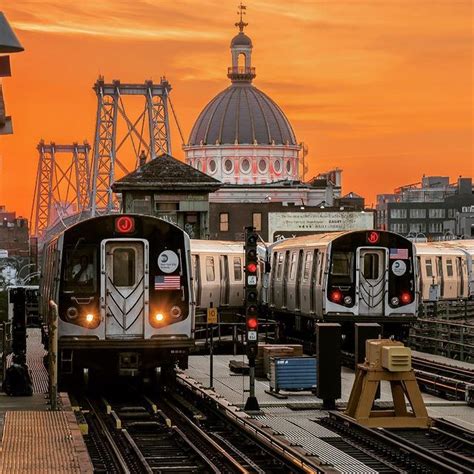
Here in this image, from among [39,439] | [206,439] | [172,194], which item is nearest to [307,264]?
[206,439]

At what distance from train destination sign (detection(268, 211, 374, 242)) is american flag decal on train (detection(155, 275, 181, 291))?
102 m

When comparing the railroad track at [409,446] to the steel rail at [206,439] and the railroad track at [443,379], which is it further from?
the railroad track at [443,379]

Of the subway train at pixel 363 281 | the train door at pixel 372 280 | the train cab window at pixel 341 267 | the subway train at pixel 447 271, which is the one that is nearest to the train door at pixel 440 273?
the subway train at pixel 447 271

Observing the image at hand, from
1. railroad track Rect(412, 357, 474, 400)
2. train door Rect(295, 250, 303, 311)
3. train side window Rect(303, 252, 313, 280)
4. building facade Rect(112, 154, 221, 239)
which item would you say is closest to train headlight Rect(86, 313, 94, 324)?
railroad track Rect(412, 357, 474, 400)

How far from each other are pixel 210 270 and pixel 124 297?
832 inches

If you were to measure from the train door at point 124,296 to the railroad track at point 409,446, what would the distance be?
15.0ft

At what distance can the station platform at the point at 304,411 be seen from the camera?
70.6ft

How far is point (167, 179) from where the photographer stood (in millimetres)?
79375

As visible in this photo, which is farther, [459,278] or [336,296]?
[459,278]

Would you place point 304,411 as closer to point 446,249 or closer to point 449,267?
point 449,267

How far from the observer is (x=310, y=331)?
1555 inches

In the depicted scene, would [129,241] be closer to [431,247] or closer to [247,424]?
[247,424]

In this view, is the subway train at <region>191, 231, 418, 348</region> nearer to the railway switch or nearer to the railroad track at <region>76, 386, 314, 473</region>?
the railroad track at <region>76, 386, 314, 473</region>

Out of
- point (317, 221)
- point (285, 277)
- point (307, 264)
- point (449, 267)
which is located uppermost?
point (317, 221)
